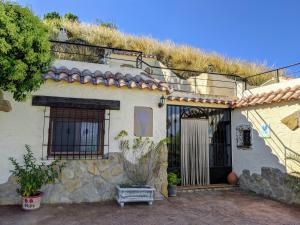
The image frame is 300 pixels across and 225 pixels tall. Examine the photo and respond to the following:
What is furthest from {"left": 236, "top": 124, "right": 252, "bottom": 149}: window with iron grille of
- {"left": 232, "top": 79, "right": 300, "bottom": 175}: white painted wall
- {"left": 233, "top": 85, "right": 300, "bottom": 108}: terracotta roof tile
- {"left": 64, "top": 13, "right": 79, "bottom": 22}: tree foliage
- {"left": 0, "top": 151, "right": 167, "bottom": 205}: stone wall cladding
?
{"left": 64, "top": 13, "right": 79, "bottom": 22}: tree foliage

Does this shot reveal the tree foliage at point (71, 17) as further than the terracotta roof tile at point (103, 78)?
Yes

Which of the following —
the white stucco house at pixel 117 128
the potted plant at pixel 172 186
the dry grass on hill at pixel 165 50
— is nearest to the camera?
the white stucco house at pixel 117 128

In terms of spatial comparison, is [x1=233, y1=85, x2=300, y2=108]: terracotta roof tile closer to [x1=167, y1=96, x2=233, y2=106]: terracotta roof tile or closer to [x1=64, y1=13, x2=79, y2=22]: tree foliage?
[x1=167, y1=96, x2=233, y2=106]: terracotta roof tile

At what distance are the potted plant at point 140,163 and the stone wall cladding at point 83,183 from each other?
0.24 meters

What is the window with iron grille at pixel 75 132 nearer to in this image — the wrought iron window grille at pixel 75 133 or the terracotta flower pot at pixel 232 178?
the wrought iron window grille at pixel 75 133

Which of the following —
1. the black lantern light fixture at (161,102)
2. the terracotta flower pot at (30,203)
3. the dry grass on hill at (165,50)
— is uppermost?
the dry grass on hill at (165,50)

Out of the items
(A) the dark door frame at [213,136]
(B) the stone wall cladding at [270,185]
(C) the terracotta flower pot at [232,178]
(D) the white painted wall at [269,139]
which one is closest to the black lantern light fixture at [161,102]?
(A) the dark door frame at [213,136]

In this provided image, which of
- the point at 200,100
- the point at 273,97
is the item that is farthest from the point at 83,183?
the point at 273,97

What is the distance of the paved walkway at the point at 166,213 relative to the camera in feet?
19.8

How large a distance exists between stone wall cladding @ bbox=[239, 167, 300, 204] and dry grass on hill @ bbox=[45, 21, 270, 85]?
11.6m

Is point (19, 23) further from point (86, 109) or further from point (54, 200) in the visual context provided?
point (54, 200)

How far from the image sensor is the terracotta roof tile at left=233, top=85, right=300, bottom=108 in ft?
26.8

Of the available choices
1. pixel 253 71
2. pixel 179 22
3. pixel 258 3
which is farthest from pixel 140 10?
pixel 253 71

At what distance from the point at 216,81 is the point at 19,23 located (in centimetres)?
1157
